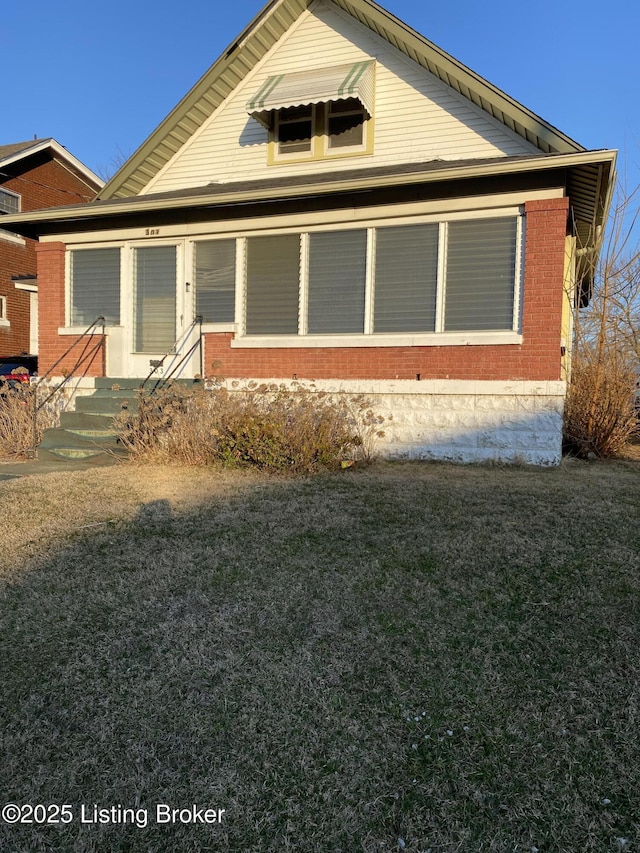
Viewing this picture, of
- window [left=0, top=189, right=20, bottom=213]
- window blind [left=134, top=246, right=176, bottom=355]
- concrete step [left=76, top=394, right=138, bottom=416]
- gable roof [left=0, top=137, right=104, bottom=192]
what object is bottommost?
concrete step [left=76, top=394, right=138, bottom=416]

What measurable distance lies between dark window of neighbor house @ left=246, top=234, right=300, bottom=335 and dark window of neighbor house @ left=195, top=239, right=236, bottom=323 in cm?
35

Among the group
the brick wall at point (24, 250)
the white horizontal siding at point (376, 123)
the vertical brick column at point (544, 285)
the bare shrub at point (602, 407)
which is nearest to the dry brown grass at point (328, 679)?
the vertical brick column at point (544, 285)

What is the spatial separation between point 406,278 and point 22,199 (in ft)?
64.8

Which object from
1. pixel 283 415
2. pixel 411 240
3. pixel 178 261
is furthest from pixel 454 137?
pixel 283 415

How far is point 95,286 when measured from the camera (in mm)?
10438

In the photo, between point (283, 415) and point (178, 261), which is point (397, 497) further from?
point (178, 261)

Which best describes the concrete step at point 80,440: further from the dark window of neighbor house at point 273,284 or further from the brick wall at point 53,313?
the dark window of neighbor house at point 273,284

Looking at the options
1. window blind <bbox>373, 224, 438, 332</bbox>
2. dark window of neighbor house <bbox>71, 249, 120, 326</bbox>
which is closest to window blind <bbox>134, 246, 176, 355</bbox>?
dark window of neighbor house <bbox>71, 249, 120, 326</bbox>

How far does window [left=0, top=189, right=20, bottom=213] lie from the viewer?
21122 millimetres

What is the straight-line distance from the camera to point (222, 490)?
6004mm

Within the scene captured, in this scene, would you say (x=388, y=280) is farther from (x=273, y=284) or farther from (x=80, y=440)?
(x=80, y=440)

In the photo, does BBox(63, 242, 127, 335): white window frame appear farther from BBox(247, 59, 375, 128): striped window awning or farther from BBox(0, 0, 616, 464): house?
BBox(247, 59, 375, 128): striped window awning

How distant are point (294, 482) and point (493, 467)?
3109 millimetres

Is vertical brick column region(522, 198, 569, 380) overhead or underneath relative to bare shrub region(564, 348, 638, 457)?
overhead
